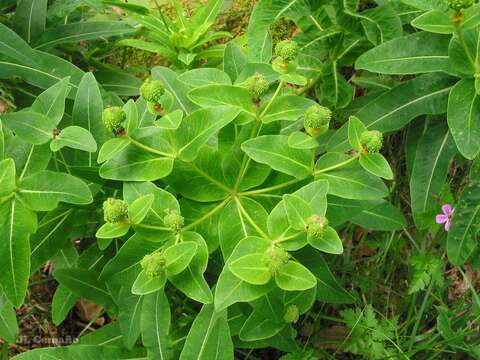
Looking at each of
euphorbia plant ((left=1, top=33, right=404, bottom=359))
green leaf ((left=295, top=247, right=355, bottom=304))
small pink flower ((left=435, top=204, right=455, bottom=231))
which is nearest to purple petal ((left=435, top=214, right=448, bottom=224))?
small pink flower ((left=435, top=204, right=455, bottom=231))

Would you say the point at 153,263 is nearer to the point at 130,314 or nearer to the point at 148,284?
the point at 148,284

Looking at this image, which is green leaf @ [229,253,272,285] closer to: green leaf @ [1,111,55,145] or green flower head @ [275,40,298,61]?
green flower head @ [275,40,298,61]

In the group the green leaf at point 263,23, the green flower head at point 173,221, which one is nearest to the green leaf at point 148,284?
the green flower head at point 173,221

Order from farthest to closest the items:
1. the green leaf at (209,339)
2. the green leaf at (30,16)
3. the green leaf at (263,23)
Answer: the green leaf at (30,16) < the green leaf at (263,23) < the green leaf at (209,339)

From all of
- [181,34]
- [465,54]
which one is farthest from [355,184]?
[181,34]

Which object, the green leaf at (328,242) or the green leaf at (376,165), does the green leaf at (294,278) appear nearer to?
the green leaf at (328,242)
